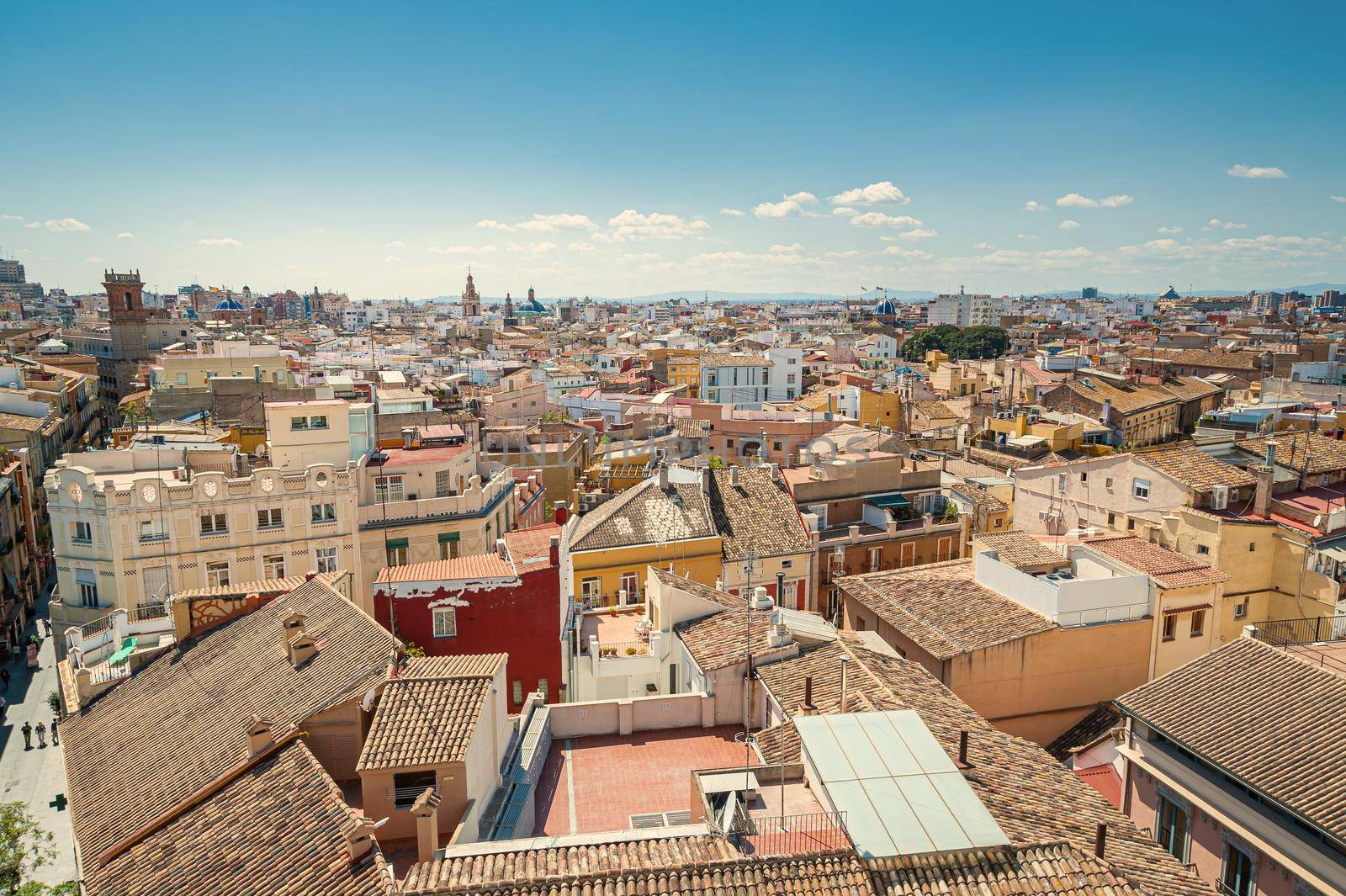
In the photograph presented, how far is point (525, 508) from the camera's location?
36062mm

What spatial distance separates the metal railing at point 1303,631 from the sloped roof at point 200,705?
2017 centimetres

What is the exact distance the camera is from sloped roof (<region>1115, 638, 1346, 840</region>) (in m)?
13.0

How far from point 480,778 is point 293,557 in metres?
16.5

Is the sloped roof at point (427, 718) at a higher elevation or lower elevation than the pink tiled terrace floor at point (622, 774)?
higher

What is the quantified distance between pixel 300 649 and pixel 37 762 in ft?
61.8

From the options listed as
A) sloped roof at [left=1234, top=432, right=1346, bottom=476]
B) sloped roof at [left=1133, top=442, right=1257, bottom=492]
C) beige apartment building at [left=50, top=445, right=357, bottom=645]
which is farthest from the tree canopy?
beige apartment building at [left=50, top=445, right=357, bottom=645]

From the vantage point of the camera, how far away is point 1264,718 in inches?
581

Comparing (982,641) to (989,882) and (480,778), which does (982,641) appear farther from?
(480,778)

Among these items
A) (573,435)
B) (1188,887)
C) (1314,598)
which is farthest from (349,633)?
(573,435)

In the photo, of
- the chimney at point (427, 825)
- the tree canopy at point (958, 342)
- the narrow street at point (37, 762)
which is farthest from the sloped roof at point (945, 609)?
the tree canopy at point (958, 342)

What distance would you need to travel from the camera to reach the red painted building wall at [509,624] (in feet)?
59.8

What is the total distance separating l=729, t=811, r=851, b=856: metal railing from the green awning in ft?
48.2

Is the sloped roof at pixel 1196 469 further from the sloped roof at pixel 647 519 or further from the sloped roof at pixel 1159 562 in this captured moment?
the sloped roof at pixel 647 519

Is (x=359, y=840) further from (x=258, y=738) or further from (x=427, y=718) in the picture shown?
(x=258, y=738)
